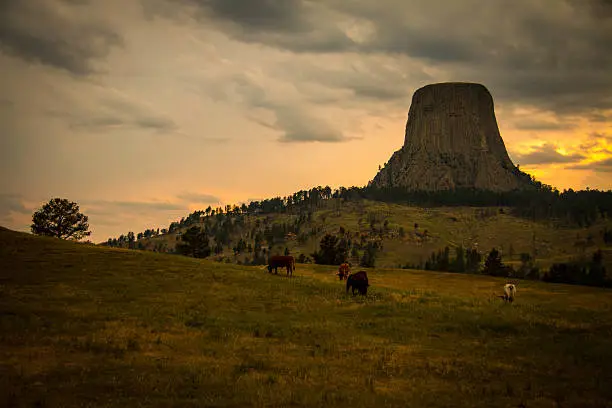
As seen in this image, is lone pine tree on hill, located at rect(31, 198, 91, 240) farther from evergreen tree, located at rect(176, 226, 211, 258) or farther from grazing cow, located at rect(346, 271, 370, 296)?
grazing cow, located at rect(346, 271, 370, 296)

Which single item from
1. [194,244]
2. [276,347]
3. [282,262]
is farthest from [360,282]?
[194,244]

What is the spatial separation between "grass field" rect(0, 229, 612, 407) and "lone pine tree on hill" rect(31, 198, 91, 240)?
55869 millimetres

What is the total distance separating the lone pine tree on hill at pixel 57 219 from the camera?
88.1 m

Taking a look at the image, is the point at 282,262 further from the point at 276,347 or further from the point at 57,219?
the point at 57,219

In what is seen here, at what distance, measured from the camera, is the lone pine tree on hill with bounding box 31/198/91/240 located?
8812cm

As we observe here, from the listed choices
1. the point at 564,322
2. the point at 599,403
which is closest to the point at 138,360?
the point at 599,403

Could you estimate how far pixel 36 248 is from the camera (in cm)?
5009

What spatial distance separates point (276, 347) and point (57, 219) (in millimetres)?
82014

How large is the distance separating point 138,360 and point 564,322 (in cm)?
2273

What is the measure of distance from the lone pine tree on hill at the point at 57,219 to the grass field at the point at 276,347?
55.9m

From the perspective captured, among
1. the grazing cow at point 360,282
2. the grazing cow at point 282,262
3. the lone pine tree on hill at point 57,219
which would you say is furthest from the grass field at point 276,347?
the lone pine tree on hill at point 57,219

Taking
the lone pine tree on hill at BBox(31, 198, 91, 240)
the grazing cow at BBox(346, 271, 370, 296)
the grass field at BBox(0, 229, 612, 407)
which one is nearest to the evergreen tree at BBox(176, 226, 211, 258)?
the lone pine tree on hill at BBox(31, 198, 91, 240)

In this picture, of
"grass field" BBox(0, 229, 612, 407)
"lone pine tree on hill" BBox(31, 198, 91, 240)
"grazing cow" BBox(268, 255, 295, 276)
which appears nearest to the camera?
"grass field" BBox(0, 229, 612, 407)

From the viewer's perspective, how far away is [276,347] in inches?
781
